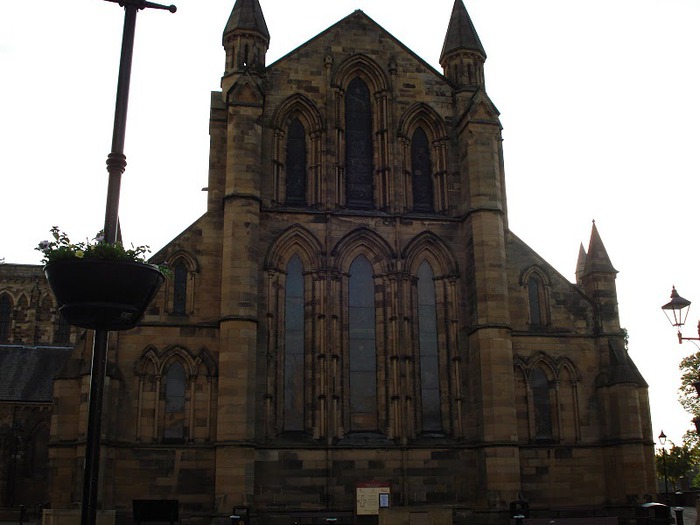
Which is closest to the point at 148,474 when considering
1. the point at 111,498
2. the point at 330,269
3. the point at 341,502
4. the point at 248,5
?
the point at 111,498

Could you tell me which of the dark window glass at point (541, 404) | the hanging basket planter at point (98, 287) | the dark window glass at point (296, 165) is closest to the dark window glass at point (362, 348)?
the dark window glass at point (296, 165)

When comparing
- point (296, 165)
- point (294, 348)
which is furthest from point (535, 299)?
point (296, 165)

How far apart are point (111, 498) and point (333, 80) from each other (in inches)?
592

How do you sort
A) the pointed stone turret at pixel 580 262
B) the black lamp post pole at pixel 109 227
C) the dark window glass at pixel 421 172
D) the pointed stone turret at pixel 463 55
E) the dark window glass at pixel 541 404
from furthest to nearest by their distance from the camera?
the pointed stone turret at pixel 580 262 < the pointed stone turret at pixel 463 55 < the dark window glass at pixel 421 172 < the dark window glass at pixel 541 404 < the black lamp post pole at pixel 109 227

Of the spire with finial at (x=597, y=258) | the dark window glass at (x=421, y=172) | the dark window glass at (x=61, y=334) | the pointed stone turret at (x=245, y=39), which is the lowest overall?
the spire with finial at (x=597, y=258)

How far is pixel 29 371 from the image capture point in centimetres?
4500

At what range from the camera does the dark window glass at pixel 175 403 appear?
23672 mm

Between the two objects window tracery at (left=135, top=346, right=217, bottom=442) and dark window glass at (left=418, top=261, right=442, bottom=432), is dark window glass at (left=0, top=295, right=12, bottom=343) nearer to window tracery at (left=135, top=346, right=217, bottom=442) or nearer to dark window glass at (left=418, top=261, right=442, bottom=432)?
window tracery at (left=135, top=346, right=217, bottom=442)

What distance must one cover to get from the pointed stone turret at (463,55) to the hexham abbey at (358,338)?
126 millimetres

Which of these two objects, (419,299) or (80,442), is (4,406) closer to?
(80,442)

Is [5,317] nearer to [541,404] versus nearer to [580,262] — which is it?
[580,262]

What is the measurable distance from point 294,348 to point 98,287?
17582mm

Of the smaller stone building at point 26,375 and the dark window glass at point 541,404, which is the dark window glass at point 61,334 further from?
the dark window glass at point 541,404

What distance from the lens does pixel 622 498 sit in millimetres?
24484
